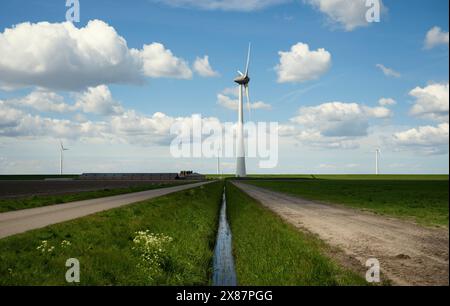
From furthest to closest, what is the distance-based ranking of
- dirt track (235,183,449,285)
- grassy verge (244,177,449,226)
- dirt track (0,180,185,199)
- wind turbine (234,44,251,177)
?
wind turbine (234,44,251,177) < dirt track (0,180,185,199) < grassy verge (244,177,449,226) < dirt track (235,183,449,285)

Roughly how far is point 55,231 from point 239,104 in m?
129

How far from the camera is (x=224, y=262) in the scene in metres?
17.8

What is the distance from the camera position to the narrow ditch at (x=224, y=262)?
14562 mm

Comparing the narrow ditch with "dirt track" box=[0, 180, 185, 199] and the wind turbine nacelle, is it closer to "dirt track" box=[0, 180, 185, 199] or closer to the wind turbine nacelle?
"dirt track" box=[0, 180, 185, 199]

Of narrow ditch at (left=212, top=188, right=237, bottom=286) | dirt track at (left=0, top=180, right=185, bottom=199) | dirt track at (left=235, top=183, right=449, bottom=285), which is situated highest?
dirt track at (left=235, top=183, right=449, bottom=285)

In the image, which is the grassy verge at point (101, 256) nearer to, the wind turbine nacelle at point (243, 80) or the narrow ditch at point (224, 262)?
the narrow ditch at point (224, 262)

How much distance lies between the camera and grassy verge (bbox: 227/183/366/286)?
12.4 m

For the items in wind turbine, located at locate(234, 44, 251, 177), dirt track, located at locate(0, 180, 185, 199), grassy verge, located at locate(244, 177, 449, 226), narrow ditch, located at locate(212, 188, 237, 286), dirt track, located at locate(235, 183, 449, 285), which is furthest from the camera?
wind turbine, located at locate(234, 44, 251, 177)

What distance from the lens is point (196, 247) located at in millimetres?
19484

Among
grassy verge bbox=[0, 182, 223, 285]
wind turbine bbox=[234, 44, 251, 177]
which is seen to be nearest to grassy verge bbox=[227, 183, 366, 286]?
grassy verge bbox=[0, 182, 223, 285]

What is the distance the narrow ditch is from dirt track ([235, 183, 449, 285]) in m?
4.39

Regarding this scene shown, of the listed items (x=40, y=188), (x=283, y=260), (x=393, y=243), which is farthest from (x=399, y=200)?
(x=40, y=188)

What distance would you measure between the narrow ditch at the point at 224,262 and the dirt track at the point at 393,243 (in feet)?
14.4
